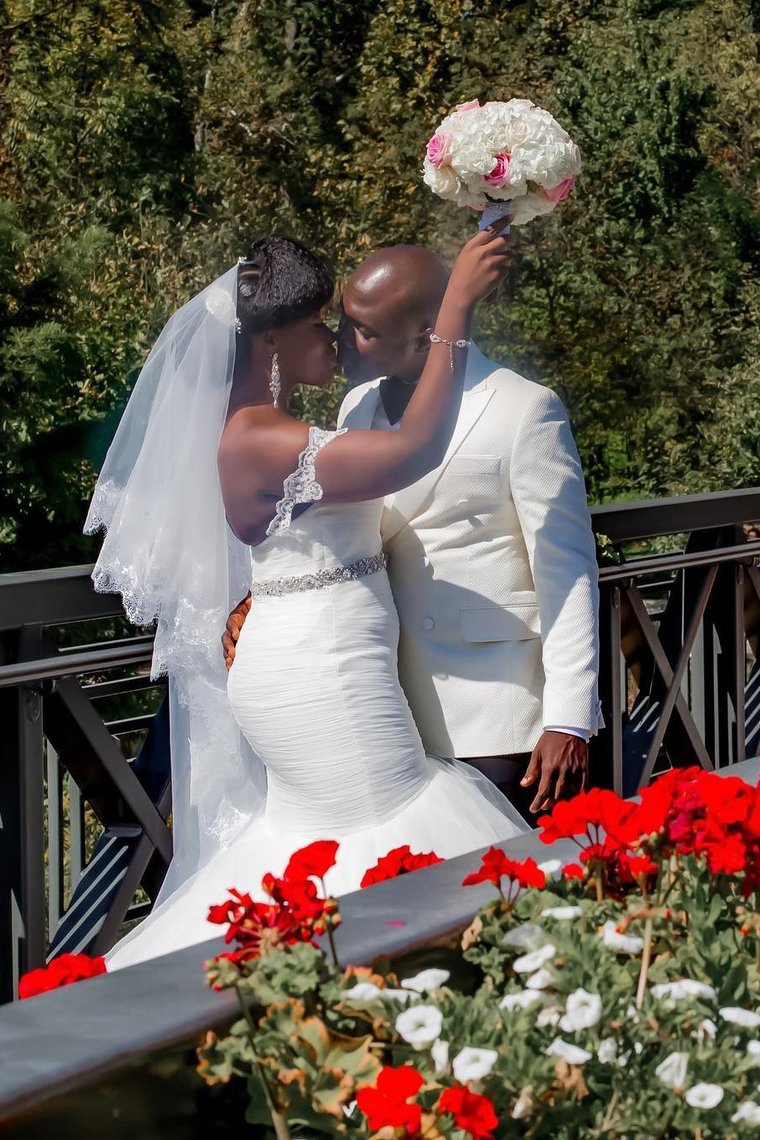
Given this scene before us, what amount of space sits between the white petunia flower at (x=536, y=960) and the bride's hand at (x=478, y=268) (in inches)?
50.8

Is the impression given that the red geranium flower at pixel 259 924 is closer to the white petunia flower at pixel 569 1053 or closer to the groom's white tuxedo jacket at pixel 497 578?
the white petunia flower at pixel 569 1053

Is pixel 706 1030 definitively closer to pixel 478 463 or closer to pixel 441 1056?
pixel 441 1056

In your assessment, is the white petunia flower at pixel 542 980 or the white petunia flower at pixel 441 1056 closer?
the white petunia flower at pixel 441 1056

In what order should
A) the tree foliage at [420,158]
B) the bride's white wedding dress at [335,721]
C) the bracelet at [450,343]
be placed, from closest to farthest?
1. the bracelet at [450,343]
2. the bride's white wedding dress at [335,721]
3. the tree foliage at [420,158]

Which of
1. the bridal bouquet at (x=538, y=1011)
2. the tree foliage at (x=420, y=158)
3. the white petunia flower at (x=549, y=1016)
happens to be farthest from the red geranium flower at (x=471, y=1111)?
the tree foliage at (x=420, y=158)

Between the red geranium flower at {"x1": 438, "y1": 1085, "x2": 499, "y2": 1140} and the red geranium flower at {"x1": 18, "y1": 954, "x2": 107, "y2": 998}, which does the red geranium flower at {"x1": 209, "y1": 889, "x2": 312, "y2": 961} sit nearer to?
the red geranium flower at {"x1": 18, "y1": 954, "x2": 107, "y2": 998}

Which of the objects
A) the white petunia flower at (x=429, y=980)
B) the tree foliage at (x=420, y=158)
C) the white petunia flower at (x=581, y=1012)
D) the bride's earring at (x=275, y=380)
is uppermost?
the bride's earring at (x=275, y=380)

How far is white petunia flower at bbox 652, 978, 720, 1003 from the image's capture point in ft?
4.20

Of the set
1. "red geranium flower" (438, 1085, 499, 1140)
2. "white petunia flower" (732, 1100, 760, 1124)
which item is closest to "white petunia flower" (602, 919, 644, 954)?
"white petunia flower" (732, 1100, 760, 1124)

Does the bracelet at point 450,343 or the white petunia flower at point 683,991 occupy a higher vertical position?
the bracelet at point 450,343

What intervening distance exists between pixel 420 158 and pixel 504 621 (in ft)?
53.9

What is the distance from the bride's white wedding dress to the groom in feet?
0.32

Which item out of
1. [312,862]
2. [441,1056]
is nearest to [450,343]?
[312,862]

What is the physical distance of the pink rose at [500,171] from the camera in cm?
240
